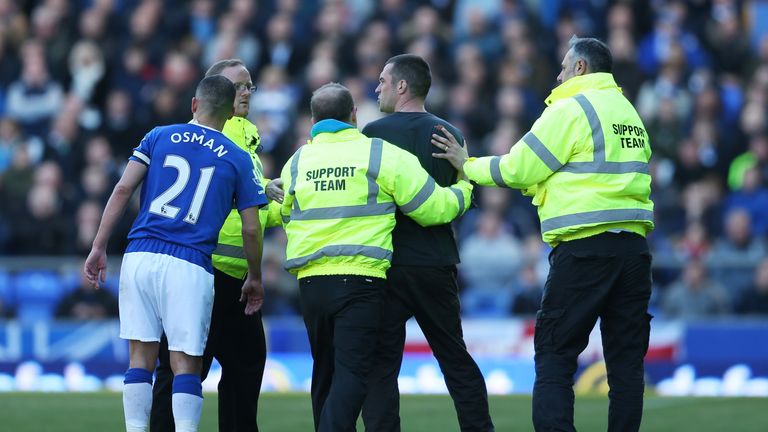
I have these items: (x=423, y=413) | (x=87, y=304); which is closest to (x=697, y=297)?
(x=423, y=413)

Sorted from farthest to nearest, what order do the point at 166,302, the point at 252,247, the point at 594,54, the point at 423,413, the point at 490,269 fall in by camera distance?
the point at 490,269 < the point at 423,413 < the point at 594,54 < the point at 252,247 < the point at 166,302

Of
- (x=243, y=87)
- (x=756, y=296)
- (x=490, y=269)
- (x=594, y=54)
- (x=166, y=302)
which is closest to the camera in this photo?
(x=166, y=302)

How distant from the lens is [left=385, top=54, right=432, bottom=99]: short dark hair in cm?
849

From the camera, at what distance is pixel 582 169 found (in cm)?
796

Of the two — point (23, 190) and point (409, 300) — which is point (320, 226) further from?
point (23, 190)

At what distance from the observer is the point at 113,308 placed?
52.2 feet

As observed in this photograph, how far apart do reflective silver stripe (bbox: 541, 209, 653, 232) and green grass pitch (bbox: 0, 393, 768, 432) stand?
2391mm

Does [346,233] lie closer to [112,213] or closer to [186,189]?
[186,189]

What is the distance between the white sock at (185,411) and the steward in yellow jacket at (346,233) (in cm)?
71

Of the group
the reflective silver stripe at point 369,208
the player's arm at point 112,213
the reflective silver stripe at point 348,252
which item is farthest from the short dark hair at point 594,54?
the player's arm at point 112,213

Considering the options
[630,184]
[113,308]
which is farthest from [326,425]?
[113,308]

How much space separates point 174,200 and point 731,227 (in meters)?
8.78

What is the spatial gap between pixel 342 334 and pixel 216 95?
1569 mm

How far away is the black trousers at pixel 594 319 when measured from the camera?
7.95 m
